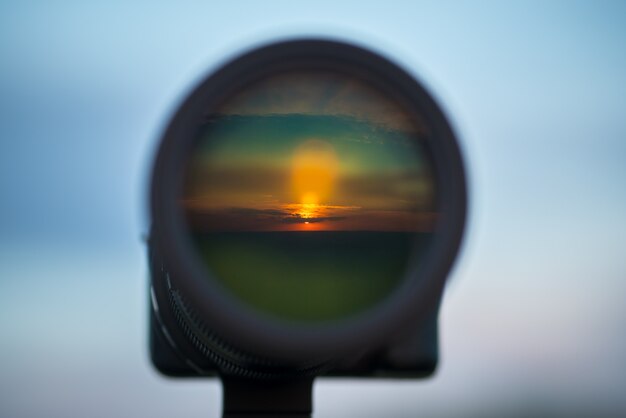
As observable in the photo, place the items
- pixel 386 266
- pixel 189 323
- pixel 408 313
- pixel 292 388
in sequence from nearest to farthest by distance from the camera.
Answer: pixel 408 313, pixel 386 266, pixel 189 323, pixel 292 388

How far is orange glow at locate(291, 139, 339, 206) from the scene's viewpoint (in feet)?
5.10

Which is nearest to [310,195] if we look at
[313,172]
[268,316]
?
[313,172]

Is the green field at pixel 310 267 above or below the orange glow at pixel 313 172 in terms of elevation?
below

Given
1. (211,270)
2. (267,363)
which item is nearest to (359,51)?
(211,270)

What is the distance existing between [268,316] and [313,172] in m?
0.29

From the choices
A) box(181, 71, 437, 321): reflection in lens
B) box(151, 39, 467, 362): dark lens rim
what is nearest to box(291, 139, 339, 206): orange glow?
box(181, 71, 437, 321): reflection in lens

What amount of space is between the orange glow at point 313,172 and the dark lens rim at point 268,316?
0.54 ft

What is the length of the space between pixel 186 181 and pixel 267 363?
Answer: 1.20ft

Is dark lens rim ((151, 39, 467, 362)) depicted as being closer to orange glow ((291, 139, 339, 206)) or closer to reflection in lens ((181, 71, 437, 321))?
reflection in lens ((181, 71, 437, 321))

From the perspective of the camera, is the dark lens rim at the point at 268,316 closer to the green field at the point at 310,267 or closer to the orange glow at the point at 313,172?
the green field at the point at 310,267

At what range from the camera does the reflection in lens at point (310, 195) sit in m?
1.46

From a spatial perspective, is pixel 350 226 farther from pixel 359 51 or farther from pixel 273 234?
pixel 359 51

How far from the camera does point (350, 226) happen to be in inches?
60.4

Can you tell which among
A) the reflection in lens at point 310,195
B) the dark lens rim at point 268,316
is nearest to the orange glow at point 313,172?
the reflection in lens at point 310,195
